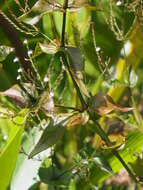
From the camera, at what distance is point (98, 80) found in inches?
47.8

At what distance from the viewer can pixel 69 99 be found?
46.6 inches

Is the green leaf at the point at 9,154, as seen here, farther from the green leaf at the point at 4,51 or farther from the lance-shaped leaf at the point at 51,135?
the green leaf at the point at 4,51

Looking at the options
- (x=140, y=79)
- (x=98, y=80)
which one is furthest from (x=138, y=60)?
(x=140, y=79)

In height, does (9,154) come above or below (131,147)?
above

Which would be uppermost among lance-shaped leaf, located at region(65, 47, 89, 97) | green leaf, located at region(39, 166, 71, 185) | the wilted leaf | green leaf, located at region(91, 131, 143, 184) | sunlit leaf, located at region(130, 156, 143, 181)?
lance-shaped leaf, located at region(65, 47, 89, 97)

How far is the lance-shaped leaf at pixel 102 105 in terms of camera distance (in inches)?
33.9

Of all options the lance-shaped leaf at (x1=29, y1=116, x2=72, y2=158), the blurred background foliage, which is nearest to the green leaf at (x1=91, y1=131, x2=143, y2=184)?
the blurred background foliage

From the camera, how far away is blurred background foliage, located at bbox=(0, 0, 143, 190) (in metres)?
0.83

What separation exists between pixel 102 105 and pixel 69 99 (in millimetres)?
318

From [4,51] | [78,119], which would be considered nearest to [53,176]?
[78,119]

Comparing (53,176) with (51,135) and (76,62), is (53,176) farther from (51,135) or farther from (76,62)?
(76,62)

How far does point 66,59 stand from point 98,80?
0.40 m

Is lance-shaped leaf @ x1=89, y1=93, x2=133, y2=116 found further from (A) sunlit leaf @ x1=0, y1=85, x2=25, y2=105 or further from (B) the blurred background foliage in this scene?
(A) sunlit leaf @ x1=0, y1=85, x2=25, y2=105

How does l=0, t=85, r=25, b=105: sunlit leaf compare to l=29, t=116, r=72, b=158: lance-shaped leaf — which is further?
l=0, t=85, r=25, b=105: sunlit leaf
